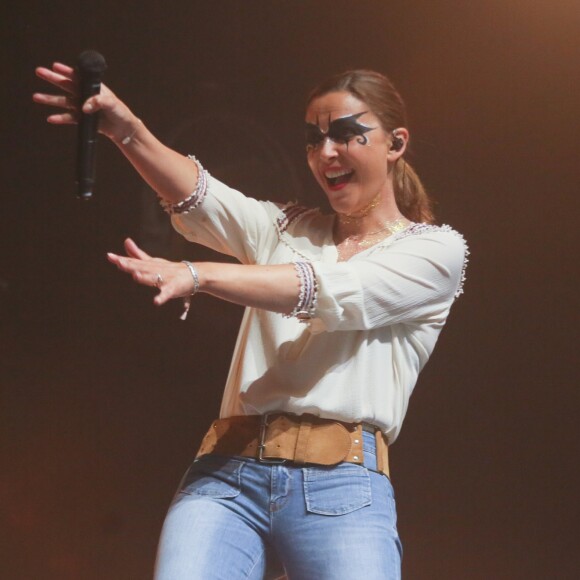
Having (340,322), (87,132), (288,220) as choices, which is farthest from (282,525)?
(87,132)

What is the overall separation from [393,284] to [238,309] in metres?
1.08

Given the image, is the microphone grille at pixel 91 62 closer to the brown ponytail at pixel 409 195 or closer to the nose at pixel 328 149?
the nose at pixel 328 149

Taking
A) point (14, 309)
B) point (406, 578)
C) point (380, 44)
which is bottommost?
point (406, 578)

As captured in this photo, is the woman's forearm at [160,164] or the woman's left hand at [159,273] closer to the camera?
the woman's left hand at [159,273]

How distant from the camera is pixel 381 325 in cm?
145

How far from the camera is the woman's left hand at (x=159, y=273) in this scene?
3.94ft

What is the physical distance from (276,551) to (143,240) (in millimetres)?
1159

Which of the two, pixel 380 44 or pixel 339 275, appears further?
pixel 380 44

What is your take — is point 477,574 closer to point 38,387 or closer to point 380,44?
point 38,387

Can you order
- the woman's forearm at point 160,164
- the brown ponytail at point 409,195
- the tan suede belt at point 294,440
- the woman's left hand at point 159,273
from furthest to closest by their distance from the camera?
the brown ponytail at point 409,195 < the woman's forearm at point 160,164 < the tan suede belt at point 294,440 < the woman's left hand at point 159,273

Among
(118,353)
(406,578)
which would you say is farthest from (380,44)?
(406,578)

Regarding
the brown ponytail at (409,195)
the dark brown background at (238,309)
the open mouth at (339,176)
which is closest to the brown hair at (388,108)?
the brown ponytail at (409,195)

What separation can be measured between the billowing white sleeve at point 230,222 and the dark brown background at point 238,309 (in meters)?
0.80

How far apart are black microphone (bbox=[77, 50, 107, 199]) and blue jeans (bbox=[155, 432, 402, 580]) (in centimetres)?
47
